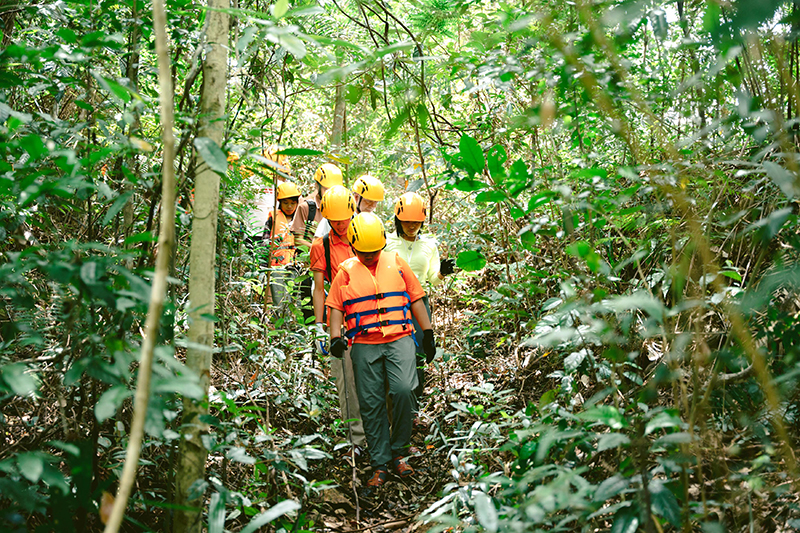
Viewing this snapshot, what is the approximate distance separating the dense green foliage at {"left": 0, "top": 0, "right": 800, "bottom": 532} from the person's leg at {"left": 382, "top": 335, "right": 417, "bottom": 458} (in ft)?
1.30

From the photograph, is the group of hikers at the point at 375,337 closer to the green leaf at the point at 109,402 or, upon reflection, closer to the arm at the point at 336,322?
the arm at the point at 336,322

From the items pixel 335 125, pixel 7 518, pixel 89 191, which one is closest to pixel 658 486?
pixel 7 518

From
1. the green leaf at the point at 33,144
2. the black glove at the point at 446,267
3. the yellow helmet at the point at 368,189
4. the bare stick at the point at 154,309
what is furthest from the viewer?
the yellow helmet at the point at 368,189

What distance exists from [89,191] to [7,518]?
1.23m

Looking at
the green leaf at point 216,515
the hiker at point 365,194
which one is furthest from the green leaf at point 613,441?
the hiker at point 365,194

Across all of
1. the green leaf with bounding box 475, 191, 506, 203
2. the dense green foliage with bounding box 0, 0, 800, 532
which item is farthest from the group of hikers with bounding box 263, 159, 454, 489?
the green leaf with bounding box 475, 191, 506, 203

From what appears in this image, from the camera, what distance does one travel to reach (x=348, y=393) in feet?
17.3

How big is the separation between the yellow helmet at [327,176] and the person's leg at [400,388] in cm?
308

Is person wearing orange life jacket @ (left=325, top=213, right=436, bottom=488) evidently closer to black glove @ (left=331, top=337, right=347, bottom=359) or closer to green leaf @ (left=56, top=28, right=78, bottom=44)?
black glove @ (left=331, top=337, right=347, bottom=359)

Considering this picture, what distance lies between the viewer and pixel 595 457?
257 cm

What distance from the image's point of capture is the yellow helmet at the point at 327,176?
7.21m

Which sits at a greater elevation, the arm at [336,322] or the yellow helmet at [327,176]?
the yellow helmet at [327,176]

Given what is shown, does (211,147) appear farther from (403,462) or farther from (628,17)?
(403,462)

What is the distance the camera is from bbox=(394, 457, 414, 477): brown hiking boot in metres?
4.63
